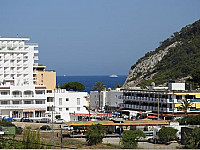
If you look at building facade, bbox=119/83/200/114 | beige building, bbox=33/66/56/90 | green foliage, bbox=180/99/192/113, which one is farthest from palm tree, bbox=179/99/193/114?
beige building, bbox=33/66/56/90

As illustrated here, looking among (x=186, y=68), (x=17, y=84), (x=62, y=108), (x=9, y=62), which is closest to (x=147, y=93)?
(x=62, y=108)

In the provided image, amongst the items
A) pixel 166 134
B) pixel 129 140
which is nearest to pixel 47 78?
pixel 166 134

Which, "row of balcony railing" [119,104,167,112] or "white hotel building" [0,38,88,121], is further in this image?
"row of balcony railing" [119,104,167,112]

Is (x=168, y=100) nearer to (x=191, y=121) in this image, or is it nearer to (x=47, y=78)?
(x=191, y=121)

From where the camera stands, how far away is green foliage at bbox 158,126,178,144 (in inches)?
2288

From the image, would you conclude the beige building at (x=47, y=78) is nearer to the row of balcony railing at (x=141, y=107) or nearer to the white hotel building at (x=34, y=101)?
the white hotel building at (x=34, y=101)

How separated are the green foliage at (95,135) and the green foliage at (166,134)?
21.8 ft

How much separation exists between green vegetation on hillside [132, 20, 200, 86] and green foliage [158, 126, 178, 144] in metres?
91.8

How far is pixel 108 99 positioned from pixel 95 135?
51.6 meters

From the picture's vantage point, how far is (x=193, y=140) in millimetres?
48125

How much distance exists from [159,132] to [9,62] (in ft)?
177

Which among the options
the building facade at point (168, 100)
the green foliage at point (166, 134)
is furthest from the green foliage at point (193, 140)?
the building facade at point (168, 100)

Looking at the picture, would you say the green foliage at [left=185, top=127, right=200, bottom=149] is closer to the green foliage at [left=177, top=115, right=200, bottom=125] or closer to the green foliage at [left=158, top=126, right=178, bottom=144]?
the green foliage at [left=158, top=126, right=178, bottom=144]

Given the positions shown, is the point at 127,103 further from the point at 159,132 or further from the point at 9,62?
the point at 159,132
